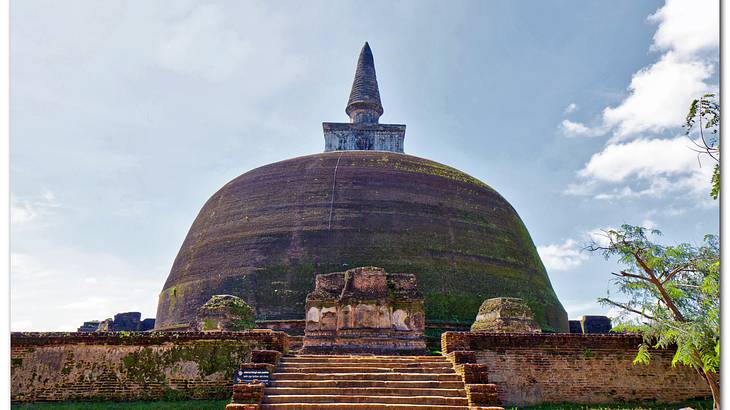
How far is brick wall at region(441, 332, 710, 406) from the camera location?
10.1 meters

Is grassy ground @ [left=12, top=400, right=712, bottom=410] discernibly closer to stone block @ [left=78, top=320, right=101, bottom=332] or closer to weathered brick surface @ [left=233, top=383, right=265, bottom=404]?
weathered brick surface @ [left=233, top=383, right=265, bottom=404]

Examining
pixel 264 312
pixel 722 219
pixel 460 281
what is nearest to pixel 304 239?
pixel 264 312

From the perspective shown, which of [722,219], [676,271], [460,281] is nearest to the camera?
[722,219]

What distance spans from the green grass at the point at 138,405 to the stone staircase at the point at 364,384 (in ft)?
4.58

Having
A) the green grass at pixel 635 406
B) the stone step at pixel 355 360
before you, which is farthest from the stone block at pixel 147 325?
the green grass at pixel 635 406

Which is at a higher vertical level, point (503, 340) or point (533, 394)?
point (503, 340)

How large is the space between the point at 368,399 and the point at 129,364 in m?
4.59

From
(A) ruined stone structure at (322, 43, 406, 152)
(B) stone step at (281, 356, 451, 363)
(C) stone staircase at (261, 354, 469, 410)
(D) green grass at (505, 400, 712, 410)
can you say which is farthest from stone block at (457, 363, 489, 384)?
(A) ruined stone structure at (322, 43, 406, 152)

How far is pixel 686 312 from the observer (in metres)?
9.05

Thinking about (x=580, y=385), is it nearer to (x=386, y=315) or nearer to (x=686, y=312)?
(x=686, y=312)

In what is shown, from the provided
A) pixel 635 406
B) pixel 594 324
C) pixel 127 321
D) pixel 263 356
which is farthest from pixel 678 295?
pixel 127 321

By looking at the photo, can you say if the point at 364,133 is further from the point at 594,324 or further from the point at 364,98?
the point at 594,324

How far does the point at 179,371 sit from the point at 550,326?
13.0 meters

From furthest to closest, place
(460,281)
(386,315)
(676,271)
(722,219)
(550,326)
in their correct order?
1. (550,326)
2. (460,281)
3. (386,315)
4. (676,271)
5. (722,219)
